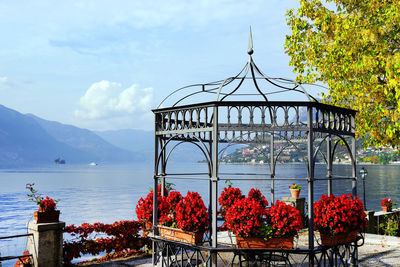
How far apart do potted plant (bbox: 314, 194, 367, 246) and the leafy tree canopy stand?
7.47 m

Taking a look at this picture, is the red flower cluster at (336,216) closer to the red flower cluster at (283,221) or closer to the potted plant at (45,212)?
the red flower cluster at (283,221)

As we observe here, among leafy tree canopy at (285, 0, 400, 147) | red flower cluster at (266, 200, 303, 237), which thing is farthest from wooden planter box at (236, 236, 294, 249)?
leafy tree canopy at (285, 0, 400, 147)

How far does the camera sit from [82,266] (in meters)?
11.4

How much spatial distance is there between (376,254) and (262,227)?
6.48m

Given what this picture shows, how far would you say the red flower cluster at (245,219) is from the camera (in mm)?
7961

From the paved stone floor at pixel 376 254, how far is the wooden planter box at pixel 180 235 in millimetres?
2714

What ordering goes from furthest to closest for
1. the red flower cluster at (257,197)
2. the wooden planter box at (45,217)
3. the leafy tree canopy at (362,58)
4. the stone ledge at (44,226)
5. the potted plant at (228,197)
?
the leafy tree canopy at (362,58)
the potted plant at (228,197)
the red flower cluster at (257,197)
the wooden planter box at (45,217)
the stone ledge at (44,226)

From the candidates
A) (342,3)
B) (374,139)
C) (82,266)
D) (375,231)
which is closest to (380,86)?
(374,139)

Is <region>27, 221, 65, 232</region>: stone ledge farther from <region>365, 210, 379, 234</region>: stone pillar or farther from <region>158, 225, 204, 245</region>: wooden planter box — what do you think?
<region>365, 210, 379, 234</region>: stone pillar

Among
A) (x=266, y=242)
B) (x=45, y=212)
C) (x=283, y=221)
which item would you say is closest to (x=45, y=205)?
(x=45, y=212)

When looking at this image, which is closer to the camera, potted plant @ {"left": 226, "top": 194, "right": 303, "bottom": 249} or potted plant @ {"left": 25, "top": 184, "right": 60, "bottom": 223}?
potted plant @ {"left": 226, "top": 194, "right": 303, "bottom": 249}

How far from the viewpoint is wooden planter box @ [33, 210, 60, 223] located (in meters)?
10.4

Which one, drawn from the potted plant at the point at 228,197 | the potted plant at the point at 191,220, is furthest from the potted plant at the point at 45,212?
the potted plant at the point at 228,197

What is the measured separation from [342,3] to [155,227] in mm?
13846
